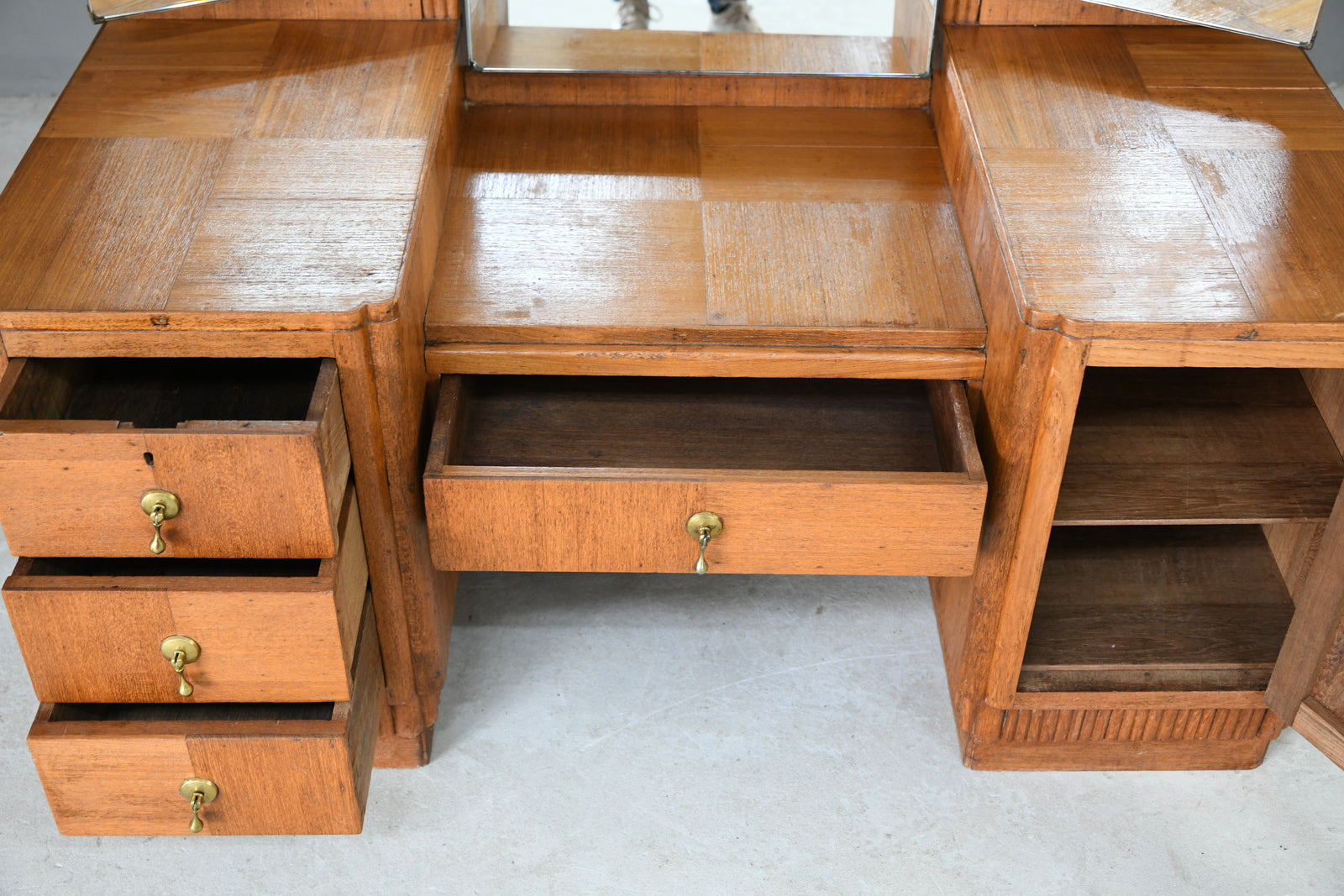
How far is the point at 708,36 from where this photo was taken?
63.9 inches

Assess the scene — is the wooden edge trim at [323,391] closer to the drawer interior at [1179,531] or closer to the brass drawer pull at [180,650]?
the brass drawer pull at [180,650]

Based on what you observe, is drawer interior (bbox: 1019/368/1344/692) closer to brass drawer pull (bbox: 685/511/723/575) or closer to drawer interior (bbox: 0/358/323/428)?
brass drawer pull (bbox: 685/511/723/575)

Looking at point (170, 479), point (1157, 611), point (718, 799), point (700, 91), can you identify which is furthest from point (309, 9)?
point (1157, 611)

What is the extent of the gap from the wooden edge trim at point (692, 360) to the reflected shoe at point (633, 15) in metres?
0.54

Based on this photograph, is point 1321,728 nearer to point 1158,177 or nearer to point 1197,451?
point 1197,451

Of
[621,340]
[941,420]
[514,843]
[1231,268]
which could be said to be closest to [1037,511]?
[941,420]

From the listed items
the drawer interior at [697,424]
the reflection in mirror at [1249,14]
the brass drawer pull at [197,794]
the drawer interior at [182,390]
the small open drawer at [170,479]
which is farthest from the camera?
the reflection in mirror at [1249,14]

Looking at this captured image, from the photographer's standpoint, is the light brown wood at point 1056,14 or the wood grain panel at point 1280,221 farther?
the light brown wood at point 1056,14

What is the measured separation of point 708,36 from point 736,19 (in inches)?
1.5

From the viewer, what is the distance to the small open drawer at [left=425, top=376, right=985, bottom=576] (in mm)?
1211

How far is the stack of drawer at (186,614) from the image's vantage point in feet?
3.47

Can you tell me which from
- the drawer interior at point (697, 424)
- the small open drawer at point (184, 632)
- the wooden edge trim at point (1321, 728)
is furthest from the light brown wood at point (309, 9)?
the wooden edge trim at point (1321, 728)

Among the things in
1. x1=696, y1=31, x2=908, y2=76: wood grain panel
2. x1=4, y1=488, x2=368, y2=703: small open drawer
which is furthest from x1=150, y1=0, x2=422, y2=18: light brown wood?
x1=4, y1=488, x2=368, y2=703: small open drawer

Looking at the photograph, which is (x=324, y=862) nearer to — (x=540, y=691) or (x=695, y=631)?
(x=540, y=691)
